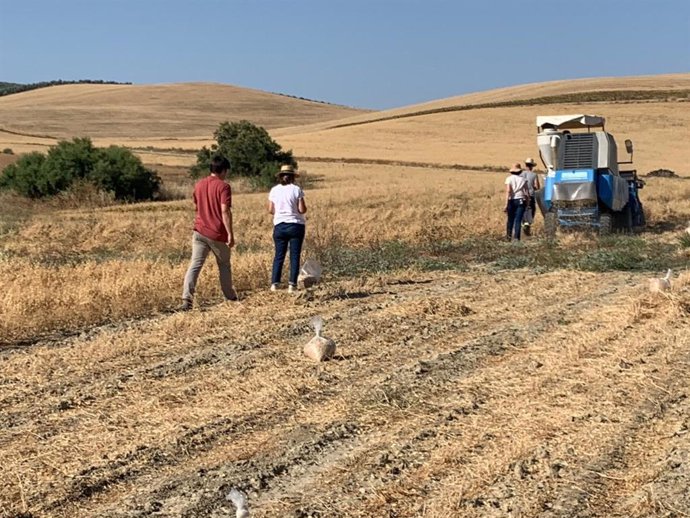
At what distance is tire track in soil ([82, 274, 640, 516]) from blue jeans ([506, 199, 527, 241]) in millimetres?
6269

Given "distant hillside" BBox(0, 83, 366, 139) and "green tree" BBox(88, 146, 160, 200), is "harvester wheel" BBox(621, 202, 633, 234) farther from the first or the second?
"distant hillside" BBox(0, 83, 366, 139)

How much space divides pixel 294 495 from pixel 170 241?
485 inches

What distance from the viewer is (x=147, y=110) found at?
88562 mm

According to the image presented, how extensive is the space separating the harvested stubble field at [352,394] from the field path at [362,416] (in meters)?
0.02

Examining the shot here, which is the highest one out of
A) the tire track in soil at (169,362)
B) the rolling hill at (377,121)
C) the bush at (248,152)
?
the rolling hill at (377,121)

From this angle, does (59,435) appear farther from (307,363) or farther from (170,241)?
(170,241)

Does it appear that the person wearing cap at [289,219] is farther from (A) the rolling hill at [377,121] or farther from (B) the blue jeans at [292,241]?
(A) the rolling hill at [377,121]

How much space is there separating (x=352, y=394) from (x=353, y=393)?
0.08 feet

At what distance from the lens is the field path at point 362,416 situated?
4148mm

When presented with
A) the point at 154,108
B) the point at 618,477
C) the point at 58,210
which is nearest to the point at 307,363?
the point at 618,477

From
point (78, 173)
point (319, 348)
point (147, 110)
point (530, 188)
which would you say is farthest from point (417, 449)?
point (147, 110)

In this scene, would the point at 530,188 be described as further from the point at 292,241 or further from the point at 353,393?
the point at 353,393

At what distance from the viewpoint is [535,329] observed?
7.80 meters

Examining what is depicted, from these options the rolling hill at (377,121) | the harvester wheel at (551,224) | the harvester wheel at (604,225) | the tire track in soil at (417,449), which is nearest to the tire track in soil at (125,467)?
the tire track in soil at (417,449)
